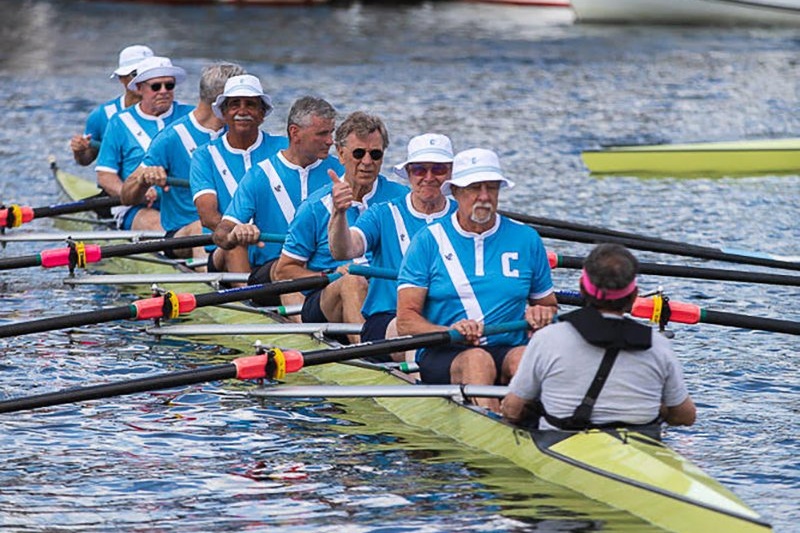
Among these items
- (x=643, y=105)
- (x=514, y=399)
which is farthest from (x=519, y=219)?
(x=643, y=105)

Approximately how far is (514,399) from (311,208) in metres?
3.11

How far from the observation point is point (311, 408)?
417 inches

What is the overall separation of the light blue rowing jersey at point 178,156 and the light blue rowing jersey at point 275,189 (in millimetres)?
1685

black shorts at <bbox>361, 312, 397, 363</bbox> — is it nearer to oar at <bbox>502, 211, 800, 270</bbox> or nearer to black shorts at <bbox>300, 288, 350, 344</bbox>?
black shorts at <bbox>300, 288, 350, 344</bbox>

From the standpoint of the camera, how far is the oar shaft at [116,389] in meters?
8.88

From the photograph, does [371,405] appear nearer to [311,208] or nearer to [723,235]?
[311,208]

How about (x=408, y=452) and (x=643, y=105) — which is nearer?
(x=408, y=452)

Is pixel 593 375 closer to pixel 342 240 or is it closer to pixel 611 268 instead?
pixel 611 268

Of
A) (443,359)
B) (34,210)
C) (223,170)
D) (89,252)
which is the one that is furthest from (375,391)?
(34,210)

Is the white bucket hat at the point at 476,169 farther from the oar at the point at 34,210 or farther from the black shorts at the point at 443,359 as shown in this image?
the oar at the point at 34,210

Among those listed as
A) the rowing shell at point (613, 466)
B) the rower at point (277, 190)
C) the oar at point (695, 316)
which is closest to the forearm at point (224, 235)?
the rower at point (277, 190)

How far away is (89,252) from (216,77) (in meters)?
1.76

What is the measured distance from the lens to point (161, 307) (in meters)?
10.5

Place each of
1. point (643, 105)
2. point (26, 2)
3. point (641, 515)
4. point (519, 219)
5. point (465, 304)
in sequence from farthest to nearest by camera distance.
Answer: point (26, 2) → point (643, 105) → point (519, 219) → point (465, 304) → point (641, 515)
